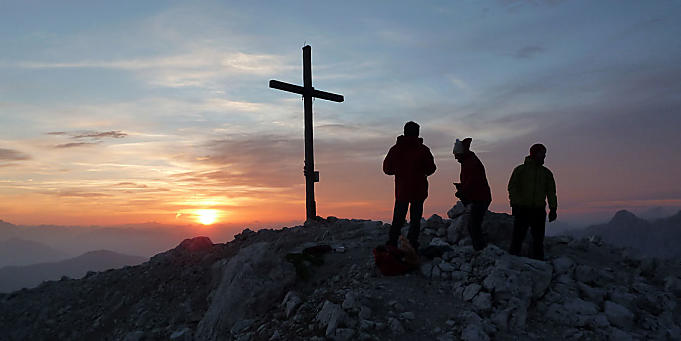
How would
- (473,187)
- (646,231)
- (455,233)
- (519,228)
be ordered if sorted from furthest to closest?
(646,231), (455,233), (519,228), (473,187)

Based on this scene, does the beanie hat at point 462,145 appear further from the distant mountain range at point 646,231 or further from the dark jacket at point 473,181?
the distant mountain range at point 646,231

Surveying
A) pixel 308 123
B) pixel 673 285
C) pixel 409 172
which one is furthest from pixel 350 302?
pixel 308 123

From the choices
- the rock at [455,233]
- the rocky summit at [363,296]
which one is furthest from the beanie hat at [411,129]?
the rock at [455,233]

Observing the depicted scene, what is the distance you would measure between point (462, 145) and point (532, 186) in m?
1.78

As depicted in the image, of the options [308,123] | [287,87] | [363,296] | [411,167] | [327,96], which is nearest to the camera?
[363,296]

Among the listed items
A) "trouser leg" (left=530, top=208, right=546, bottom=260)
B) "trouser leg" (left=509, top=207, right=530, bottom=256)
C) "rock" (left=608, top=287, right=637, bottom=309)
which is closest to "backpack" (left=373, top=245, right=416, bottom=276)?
"trouser leg" (left=509, top=207, right=530, bottom=256)

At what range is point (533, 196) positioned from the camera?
31.3 feet

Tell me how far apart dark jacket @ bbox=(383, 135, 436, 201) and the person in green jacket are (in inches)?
85.5

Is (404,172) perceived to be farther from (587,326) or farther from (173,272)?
(173,272)

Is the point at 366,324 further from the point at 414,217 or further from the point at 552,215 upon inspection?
the point at 552,215

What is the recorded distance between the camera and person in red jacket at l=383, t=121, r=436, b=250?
8.98m

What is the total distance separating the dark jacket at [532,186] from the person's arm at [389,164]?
283 centimetres

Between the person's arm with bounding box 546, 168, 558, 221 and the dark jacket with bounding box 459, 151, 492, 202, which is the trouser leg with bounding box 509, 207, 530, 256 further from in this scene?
the dark jacket with bounding box 459, 151, 492, 202

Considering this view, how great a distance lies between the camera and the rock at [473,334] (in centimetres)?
659
